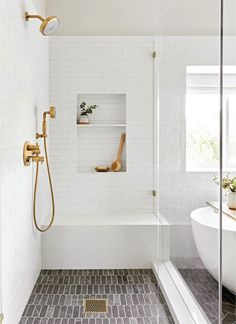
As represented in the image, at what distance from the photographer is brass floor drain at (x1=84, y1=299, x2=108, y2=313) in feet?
8.04

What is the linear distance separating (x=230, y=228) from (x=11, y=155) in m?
1.37

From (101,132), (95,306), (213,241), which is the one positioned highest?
(101,132)

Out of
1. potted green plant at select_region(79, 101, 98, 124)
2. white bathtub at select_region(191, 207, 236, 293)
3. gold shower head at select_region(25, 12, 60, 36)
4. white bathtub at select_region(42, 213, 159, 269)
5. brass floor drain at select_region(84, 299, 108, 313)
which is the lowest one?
brass floor drain at select_region(84, 299, 108, 313)

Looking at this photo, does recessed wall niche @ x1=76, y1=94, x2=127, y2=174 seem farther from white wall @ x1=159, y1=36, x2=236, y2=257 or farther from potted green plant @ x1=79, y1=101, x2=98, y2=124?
white wall @ x1=159, y1=36, x2=236, y2=257

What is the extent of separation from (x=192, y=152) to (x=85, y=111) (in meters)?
2.05

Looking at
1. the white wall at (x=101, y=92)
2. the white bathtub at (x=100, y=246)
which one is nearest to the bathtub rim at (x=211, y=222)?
the white bathtub at (x=100, y=246)

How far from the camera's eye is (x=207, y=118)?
1.63 m

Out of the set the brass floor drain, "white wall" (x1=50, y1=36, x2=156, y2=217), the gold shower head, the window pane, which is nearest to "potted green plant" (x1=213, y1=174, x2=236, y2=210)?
the window pane

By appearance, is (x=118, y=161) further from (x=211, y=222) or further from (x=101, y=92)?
(x=211, y=222)

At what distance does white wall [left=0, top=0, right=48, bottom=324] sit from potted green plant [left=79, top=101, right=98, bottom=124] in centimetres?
79

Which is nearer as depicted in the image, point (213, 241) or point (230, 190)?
point (230, 190)

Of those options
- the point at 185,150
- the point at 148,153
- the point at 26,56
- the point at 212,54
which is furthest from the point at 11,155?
the point at 148,153

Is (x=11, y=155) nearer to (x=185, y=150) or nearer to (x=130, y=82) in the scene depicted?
(x=185, y=150)

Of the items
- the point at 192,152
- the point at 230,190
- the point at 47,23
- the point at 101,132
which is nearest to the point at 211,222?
the point at 230,190
